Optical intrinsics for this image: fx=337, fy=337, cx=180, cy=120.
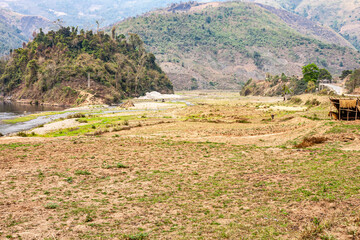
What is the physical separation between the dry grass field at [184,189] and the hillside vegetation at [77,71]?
9091cm

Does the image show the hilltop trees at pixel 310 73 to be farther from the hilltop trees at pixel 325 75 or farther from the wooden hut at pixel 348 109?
the wooden hut at pixel 348 109

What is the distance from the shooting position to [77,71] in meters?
127

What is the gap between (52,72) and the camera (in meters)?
128

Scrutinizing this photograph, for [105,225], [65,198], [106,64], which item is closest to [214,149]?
[65,198]

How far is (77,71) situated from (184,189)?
11783cm

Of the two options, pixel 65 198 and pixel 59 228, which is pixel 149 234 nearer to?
pixel 59 228

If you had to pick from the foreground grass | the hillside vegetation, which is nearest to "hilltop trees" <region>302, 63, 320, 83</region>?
the hillside vegetation

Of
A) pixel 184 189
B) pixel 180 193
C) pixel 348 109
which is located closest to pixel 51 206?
pixel 180 193

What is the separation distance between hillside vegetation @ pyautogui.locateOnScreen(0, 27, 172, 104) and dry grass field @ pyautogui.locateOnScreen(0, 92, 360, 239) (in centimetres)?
9091

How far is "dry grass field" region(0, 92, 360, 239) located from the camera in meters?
12.7

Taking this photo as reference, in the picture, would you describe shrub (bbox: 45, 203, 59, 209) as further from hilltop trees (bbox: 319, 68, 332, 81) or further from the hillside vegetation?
hilltop trees (bbox: 319, 68, 332, 81)

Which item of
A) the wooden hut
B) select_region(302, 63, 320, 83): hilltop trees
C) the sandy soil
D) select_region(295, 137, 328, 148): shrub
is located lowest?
the sandy soil

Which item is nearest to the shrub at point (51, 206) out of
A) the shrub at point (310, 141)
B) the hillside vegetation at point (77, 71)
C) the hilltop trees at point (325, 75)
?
the shrub at point (310, 141)

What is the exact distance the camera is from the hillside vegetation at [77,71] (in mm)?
123375
